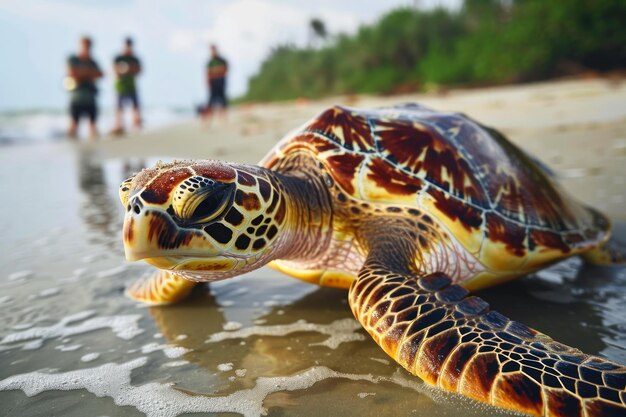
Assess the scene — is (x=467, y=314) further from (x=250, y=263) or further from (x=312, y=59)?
(x=312, y=59)

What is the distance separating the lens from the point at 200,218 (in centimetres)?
149

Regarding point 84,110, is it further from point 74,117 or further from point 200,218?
point 200,218

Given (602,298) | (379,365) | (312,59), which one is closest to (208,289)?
(379,365)

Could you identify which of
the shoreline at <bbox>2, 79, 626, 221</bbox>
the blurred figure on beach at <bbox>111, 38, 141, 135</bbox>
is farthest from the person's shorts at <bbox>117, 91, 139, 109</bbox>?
the shoreline at <bbox>2, 79, 626, 221</bbox>

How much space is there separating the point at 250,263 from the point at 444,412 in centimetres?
81

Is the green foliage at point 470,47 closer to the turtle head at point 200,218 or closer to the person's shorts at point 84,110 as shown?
the person's shorts at point 84,110

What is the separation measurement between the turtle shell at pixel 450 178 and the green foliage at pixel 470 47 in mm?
13660

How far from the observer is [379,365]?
1537 millimetres

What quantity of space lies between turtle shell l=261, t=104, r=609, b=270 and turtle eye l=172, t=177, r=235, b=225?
63cm

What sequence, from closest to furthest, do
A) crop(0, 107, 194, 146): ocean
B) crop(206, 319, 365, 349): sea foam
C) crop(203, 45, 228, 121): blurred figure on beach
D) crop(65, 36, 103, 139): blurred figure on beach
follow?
crop(206, 319, 365, 349): sea foam, crop(65, 36, 103, 139): blurred figure on beach, crop(203, 45, 228, 121): blurred figure on beach, crop(0, 107, 194, 146): ocean

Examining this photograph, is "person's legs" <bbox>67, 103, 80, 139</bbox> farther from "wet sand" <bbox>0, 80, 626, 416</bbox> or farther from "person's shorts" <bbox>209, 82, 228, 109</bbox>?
"wet sand" <bbox>0, 80, 626, 416</bbox>

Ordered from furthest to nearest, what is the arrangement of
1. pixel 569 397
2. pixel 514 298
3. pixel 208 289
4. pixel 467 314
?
pixel 208 289 < pixel 514 298 < pixel 467 314 < pixel 569 397

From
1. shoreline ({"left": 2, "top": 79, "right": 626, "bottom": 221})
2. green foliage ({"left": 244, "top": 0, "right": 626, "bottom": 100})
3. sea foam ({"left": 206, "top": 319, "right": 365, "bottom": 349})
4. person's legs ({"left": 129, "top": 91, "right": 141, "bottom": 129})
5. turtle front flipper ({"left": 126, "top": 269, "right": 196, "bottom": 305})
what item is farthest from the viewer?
green foliage ({"left": 244, "top": 0, "right": 626, "bottom": 100})

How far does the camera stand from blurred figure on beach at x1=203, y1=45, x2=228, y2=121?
39.9 ft
